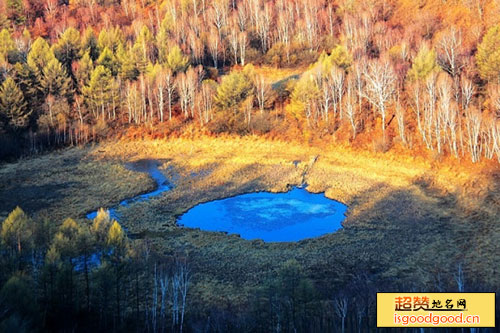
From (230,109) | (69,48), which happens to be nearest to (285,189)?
(230,109)

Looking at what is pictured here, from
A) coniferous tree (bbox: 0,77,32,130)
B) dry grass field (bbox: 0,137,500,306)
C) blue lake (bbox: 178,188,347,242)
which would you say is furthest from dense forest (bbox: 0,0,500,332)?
blue lake (bbox: 178,188,347,242)

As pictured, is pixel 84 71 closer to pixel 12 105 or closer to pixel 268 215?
pixel 12 105

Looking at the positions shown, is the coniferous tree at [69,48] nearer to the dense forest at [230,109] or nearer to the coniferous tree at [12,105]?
the dense forest at [230,109]

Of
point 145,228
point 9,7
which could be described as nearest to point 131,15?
point 9,7

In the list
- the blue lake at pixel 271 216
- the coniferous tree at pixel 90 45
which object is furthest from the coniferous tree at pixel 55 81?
the blue lake at pixel 271 216

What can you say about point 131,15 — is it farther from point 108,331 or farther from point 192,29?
point 108,331

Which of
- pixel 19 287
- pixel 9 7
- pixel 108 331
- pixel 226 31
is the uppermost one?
pixel 9 7
